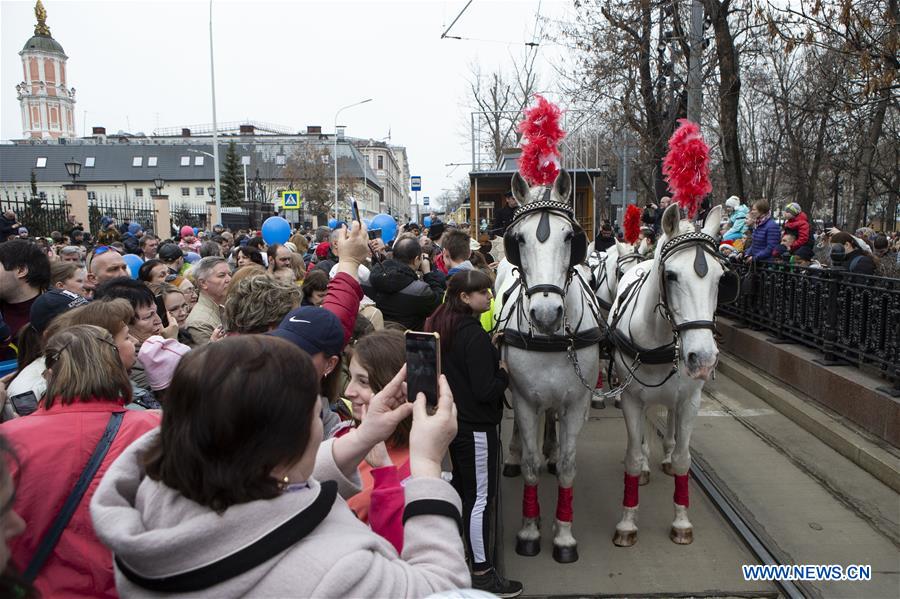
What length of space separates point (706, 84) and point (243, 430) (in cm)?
1480

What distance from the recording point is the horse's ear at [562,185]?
4.68 m

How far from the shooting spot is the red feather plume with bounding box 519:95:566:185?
209 inches

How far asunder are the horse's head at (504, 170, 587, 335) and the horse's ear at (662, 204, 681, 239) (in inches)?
23.1

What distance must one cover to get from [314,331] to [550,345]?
225 centimetres

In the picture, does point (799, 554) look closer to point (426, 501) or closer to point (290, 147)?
point (426, 501)

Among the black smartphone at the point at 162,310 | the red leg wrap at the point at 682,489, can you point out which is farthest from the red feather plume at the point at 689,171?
the black smartphone at the point at 162,310

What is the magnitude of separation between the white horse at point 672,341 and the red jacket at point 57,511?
3421 mm

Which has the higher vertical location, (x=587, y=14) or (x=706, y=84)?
(x=587, y=14)

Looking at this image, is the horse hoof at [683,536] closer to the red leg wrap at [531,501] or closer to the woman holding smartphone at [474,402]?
the red leg wrap at [531,501]

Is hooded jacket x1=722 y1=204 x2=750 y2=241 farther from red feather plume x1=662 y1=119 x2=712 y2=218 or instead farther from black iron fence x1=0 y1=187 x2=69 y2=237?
black iron fence x1=0 y1=187 x2=69 y2=237

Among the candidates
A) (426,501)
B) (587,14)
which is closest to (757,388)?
(426,501)

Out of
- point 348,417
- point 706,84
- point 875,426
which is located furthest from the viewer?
point 706,84

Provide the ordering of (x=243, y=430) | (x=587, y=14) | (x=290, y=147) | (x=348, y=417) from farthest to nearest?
(x=290, y=147) → (x=587, y=14) → (x=348, y=417) → (x=243, y=430)

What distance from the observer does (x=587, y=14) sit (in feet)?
50.5
